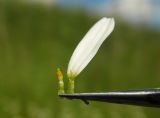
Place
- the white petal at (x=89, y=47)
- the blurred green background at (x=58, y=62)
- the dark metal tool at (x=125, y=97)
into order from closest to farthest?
the dark metal tool at (x=125, y=97)
the white petal at (x=89, y=47)
the blurred green background at (x=58, y=62)

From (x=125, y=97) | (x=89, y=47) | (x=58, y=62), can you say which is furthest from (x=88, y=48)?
(x=58, y=62)

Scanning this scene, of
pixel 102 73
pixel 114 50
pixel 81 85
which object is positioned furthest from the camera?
pixel 114 50

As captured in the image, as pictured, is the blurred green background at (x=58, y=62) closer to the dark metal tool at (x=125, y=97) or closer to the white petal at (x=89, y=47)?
the white petal at (x=89, y=47)

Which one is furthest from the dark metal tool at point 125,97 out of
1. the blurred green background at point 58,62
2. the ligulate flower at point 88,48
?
the blurred green background at point 58,62

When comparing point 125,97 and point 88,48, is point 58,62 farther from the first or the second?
point 125,97

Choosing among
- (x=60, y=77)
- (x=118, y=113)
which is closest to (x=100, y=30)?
(x=60, y=77)

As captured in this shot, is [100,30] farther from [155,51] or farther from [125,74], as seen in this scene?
[155,51]

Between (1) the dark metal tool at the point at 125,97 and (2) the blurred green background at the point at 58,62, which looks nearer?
(1) the dark metal tool at the point at 125,97
